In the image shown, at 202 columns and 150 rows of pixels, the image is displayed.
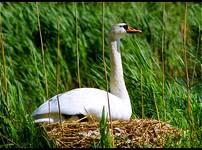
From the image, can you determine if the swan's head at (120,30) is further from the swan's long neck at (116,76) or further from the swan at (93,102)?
the swan's long neck at (116,76)

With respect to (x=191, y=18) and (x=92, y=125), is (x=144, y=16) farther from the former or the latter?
(x=92, y=125)

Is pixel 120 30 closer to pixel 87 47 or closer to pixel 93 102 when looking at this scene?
pixel 93 102

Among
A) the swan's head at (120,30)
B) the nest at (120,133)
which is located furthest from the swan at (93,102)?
the nest at (120,133)

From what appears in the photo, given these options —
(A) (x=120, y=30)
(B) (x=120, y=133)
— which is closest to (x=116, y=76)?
(A) (x=120, y=30)

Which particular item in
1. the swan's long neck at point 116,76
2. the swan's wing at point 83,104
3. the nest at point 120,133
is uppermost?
the swan's long neck at point 116,76

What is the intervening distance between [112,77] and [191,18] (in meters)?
3.22

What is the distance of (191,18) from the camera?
1108 centimetres

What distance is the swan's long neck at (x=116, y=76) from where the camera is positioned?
7.97 m

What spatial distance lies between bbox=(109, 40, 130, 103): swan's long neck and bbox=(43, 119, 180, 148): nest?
967 mm

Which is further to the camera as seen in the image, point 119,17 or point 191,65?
point 119,17

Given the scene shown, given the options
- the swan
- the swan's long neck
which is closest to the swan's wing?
the swan

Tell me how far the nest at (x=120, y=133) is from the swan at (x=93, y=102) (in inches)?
5.6

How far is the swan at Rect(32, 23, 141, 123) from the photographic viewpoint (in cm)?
714

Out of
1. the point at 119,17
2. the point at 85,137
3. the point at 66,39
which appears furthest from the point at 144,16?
the point at 85,137
